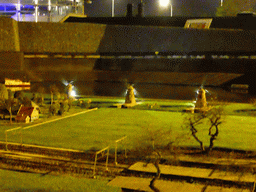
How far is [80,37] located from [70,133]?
17258 millimetres

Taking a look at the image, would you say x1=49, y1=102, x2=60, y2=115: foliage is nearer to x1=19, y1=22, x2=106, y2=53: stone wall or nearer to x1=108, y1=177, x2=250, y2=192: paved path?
x1=108, y1=177, x2=250, y2=192: paved path

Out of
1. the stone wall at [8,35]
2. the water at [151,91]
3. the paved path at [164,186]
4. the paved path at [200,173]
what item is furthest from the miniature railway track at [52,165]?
the stone wall at [8,35]

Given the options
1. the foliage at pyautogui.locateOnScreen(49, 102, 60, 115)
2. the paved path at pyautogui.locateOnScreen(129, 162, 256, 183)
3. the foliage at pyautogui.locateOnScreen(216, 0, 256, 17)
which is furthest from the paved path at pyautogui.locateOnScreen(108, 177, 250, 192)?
the foliage at pyautogui.locateOnScreen(216, 0, 256, 17)

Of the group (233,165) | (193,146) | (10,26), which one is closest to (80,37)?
(10,26)

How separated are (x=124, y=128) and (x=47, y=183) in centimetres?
517

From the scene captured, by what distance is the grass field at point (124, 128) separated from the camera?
9.25 meters

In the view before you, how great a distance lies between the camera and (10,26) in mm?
24688

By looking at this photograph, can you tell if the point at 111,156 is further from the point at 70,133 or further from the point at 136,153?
the point at 70,133

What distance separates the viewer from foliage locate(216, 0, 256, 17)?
39.3 metres

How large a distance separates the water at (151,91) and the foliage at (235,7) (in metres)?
18.9

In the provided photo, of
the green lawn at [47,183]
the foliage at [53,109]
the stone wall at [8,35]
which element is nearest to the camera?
the green lawn at [47,183]

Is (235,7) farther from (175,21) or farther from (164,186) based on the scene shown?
(164,186)

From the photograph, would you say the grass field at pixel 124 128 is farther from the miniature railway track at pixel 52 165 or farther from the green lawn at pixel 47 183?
the green lawn at pixel 47 183

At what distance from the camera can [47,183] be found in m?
6.22
